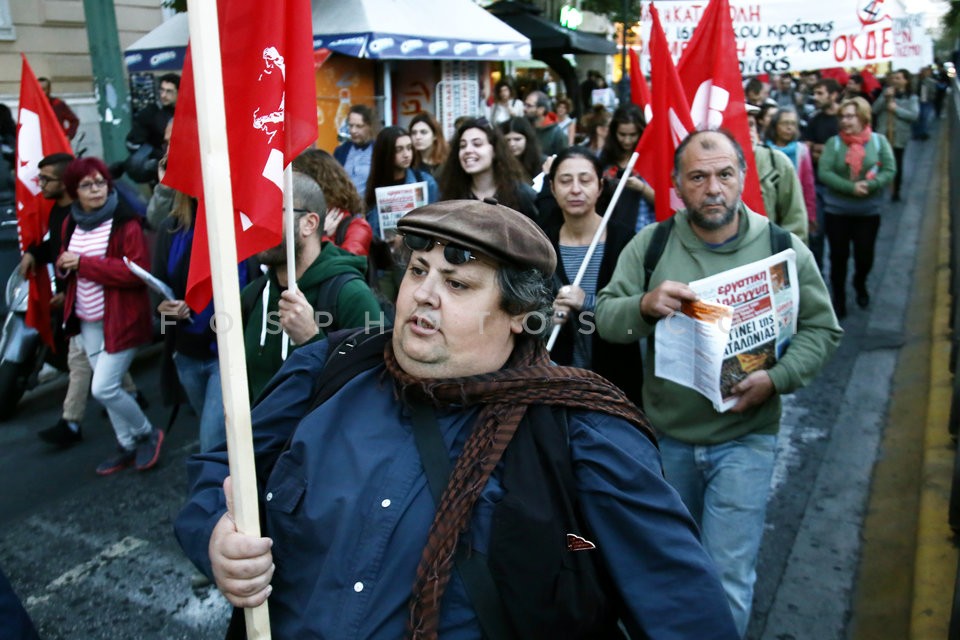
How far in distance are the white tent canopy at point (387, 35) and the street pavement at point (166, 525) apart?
574 centimetres

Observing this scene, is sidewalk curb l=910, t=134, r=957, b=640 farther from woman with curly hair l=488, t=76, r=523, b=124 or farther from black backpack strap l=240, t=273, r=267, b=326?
woman with curly hair l=488, t=76, r=523, b=124

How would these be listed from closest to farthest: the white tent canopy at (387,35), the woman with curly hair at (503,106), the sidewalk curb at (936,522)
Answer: the sidewalk curb at (936,522)
the white tent canopy at (387,35)
the woman with curly hair at (503,106)

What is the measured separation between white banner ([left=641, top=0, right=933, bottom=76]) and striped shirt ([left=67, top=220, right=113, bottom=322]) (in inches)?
164

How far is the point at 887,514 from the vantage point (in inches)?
193

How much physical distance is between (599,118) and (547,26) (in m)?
9.18

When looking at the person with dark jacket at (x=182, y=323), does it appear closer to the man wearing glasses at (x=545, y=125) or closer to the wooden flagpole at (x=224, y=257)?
the wooden flagpole at (x=224, y=257)

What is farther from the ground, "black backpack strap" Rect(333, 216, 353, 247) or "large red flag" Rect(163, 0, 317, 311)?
"large red flag" Rect(163, 0, 317, 311)

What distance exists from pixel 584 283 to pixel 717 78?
1.19 meters

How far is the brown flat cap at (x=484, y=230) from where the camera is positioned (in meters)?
1.88

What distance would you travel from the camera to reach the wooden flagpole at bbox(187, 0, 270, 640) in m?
1.63

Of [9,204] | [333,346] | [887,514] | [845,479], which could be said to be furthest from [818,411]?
[9,204]

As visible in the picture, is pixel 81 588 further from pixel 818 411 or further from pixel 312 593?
pixel 818 411

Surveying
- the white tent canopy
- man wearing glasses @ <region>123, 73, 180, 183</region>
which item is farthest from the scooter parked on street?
the white tent canopy

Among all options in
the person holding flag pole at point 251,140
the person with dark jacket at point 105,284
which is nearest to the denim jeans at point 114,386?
the person with dark jacket at point 105,284
